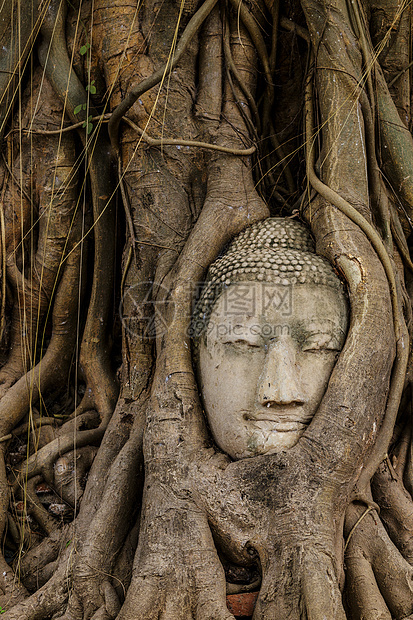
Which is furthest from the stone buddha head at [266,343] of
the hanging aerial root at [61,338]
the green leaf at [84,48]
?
the green leaf at [84,48]

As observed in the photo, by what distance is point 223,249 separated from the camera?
2.79m

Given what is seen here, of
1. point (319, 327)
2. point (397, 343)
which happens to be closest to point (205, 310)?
point (319, 327)

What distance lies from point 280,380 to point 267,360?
0.31ft

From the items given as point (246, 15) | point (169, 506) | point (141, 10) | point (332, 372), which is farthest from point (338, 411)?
point (141, 10)

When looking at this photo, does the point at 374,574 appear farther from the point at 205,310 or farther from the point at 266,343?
the point at 205,310

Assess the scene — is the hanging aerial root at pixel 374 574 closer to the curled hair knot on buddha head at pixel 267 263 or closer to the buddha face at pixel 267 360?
the buddha face at pixel 267 360

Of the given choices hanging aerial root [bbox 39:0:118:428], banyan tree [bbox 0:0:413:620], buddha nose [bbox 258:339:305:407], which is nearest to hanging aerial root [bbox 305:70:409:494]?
banyan tree [bbox 0:0:413:620]

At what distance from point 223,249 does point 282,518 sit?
118 centimetres

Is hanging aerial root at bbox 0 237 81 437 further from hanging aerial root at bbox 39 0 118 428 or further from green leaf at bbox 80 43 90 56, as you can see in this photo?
green leaf at bbox 80 43 90 56

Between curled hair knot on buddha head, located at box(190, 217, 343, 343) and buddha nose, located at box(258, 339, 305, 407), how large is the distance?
0.99 feet

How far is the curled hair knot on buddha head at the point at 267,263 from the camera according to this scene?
2498 millimetres

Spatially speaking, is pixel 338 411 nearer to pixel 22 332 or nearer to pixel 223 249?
pixel 223 249

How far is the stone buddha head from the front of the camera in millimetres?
2324

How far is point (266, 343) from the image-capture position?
2.40 meters
